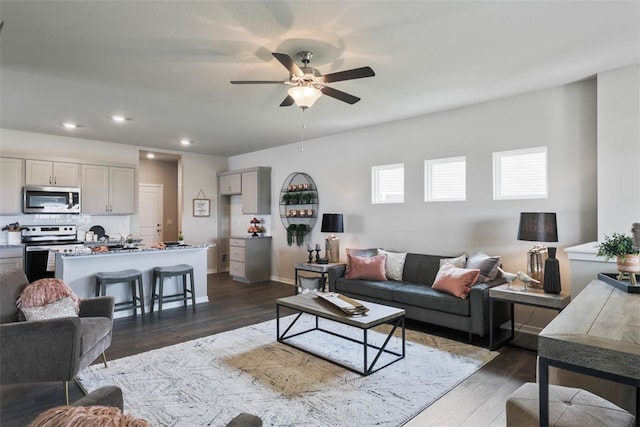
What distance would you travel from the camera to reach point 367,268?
4.71 m

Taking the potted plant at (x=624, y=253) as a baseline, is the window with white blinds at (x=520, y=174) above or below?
above

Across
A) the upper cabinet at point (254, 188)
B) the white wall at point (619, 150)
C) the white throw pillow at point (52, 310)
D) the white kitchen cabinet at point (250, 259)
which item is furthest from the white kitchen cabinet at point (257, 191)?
the white wall at point (619, 150)

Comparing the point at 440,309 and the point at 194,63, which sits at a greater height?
the point at 194,63

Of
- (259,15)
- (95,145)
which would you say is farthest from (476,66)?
(95,145)

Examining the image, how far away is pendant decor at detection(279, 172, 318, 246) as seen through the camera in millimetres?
6449

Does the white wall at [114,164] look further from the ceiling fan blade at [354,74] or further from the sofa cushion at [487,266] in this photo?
the sofa cushion at [487,266]

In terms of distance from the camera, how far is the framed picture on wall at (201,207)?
25.4ft

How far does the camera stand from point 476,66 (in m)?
3.24

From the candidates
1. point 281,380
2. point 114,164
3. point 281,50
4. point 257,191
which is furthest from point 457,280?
point 114,164

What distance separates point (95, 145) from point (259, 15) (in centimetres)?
542

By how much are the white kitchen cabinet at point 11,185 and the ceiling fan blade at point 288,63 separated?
5.13 metres

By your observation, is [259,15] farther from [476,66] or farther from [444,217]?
[444,217]

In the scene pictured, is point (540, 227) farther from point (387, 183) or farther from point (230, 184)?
point (230, 184)

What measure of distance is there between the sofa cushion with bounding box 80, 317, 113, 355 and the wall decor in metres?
4.95
